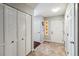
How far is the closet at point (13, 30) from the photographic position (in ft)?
2.90

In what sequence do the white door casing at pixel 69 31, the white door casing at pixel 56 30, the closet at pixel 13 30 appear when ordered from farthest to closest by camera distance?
the white door casing at pixel 56 30 → the white door casing at pixel 69 31 → the closet at pixel 13 30

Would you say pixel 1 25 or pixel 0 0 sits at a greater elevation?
pixel 0 0

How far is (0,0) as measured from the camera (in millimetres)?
613

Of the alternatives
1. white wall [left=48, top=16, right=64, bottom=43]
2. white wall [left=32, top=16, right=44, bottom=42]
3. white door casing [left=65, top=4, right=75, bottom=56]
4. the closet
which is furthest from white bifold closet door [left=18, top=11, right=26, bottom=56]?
white door casing [left=65, top=4, right=75, bottom=56]

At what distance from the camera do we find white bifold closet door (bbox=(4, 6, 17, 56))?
2.97ft

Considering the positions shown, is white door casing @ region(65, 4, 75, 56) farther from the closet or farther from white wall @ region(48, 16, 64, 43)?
the closet

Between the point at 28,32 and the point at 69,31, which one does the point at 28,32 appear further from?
the point at 69,31

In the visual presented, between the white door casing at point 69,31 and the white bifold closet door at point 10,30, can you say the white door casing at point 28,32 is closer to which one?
the white bifold closet door at point 10,30

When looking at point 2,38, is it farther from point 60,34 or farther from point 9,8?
point 60,34

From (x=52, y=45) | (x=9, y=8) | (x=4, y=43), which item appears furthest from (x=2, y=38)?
(x=52, y=45)

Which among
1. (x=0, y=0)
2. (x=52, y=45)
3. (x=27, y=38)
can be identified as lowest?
(x=52, y=45)

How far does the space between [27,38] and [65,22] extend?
532 mm

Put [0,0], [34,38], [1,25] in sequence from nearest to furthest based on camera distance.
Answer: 1. [0,0]
2. [1,25]
3. [34,38]

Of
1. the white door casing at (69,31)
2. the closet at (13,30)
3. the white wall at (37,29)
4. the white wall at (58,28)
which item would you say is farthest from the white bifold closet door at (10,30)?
the white door casing at (69,31)
